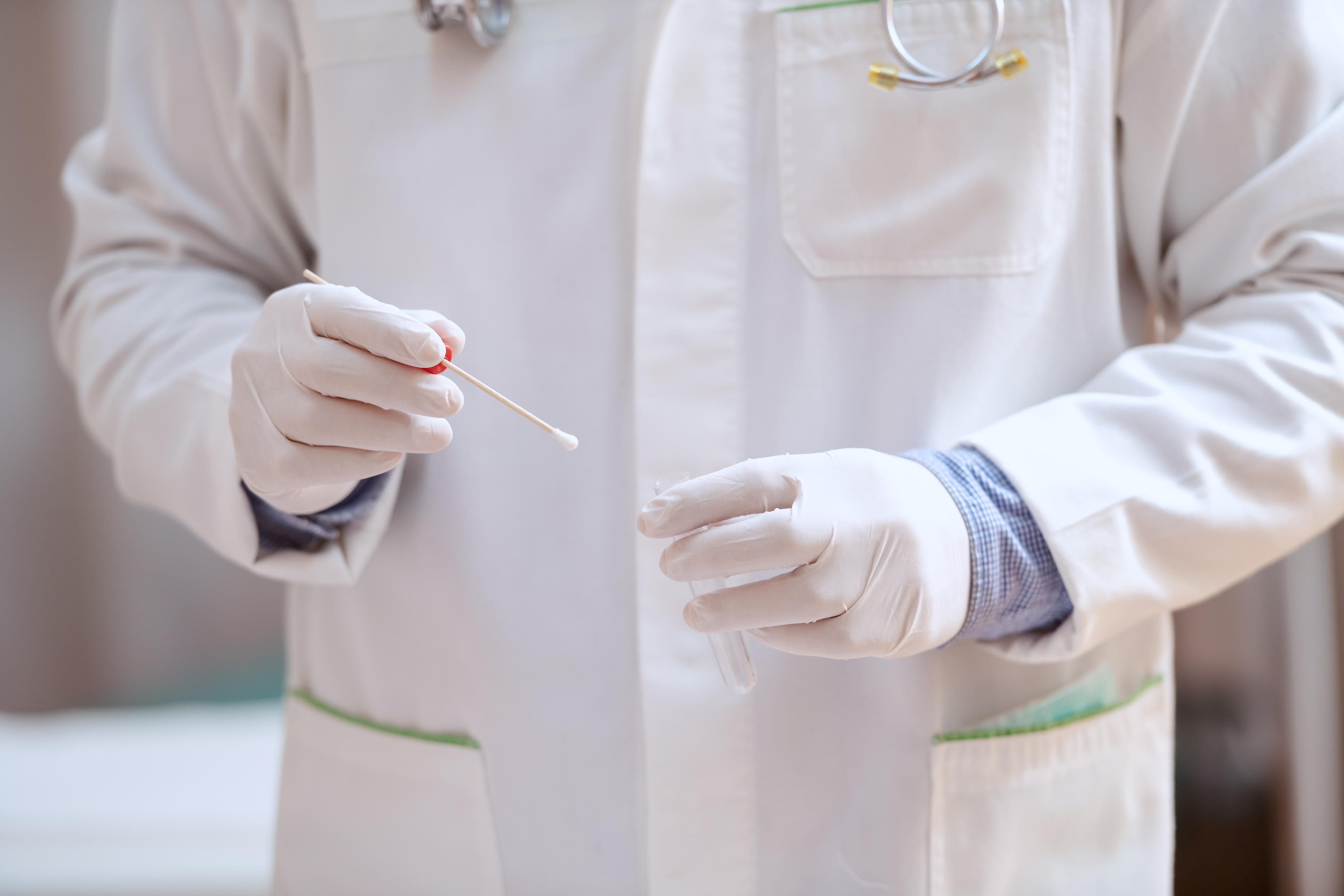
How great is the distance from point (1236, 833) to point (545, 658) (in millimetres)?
1484

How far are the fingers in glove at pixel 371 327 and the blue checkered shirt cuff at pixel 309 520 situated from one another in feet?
0.60

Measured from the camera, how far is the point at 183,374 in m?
0.84

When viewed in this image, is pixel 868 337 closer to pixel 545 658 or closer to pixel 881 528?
pixel 881 528

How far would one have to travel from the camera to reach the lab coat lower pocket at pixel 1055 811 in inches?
28.1

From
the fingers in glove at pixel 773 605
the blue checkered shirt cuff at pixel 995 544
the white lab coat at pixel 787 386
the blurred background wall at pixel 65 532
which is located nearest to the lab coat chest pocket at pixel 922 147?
the white lab coat at pixel 787 386

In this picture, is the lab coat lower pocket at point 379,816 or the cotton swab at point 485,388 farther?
the lab coat lower pocket at point 379,816

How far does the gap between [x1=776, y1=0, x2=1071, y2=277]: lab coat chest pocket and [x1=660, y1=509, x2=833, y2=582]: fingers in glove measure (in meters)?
0.24

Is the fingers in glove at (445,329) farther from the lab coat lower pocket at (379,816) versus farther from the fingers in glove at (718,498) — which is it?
the lab coat lower pocket at (379,816)

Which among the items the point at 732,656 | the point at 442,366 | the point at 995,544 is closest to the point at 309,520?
the point at 442,366

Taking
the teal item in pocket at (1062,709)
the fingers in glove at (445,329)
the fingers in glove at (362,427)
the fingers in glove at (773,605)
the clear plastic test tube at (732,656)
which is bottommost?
the teal item in pocket at (1062,709)

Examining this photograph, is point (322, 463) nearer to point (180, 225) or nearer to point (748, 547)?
point (748, 547)

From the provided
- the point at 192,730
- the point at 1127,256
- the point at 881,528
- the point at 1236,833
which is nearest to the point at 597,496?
the point at 881,528

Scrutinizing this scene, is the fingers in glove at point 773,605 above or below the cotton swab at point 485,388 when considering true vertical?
below

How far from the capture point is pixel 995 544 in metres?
0.66
